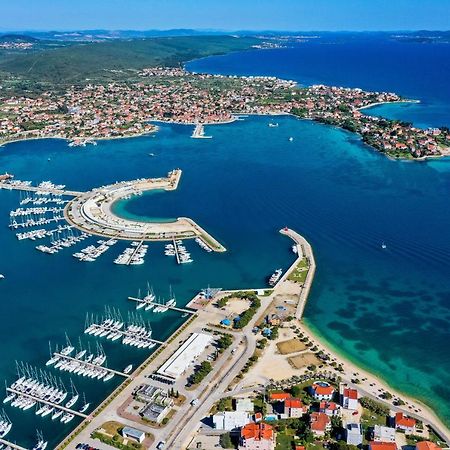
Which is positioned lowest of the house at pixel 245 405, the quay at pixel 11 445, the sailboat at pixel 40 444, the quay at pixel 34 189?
the quay at pixel 11 445

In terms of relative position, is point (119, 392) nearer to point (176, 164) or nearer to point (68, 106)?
point (176, 164)

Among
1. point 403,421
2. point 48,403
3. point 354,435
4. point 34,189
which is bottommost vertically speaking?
point 48,403

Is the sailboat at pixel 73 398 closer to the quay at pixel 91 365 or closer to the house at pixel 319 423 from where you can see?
the quay at pixel 91 365

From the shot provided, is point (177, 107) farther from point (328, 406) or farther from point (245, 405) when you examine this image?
point (328, 406)

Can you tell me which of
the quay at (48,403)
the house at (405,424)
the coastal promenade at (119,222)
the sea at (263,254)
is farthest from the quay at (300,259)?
the quay at (48,403)

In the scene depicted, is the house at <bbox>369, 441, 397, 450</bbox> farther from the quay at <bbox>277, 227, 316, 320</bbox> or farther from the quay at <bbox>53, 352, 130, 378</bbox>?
the quay at <bbox>53, 352, 130, 378</bbox>

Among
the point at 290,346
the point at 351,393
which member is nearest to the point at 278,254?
the point at 290,346
